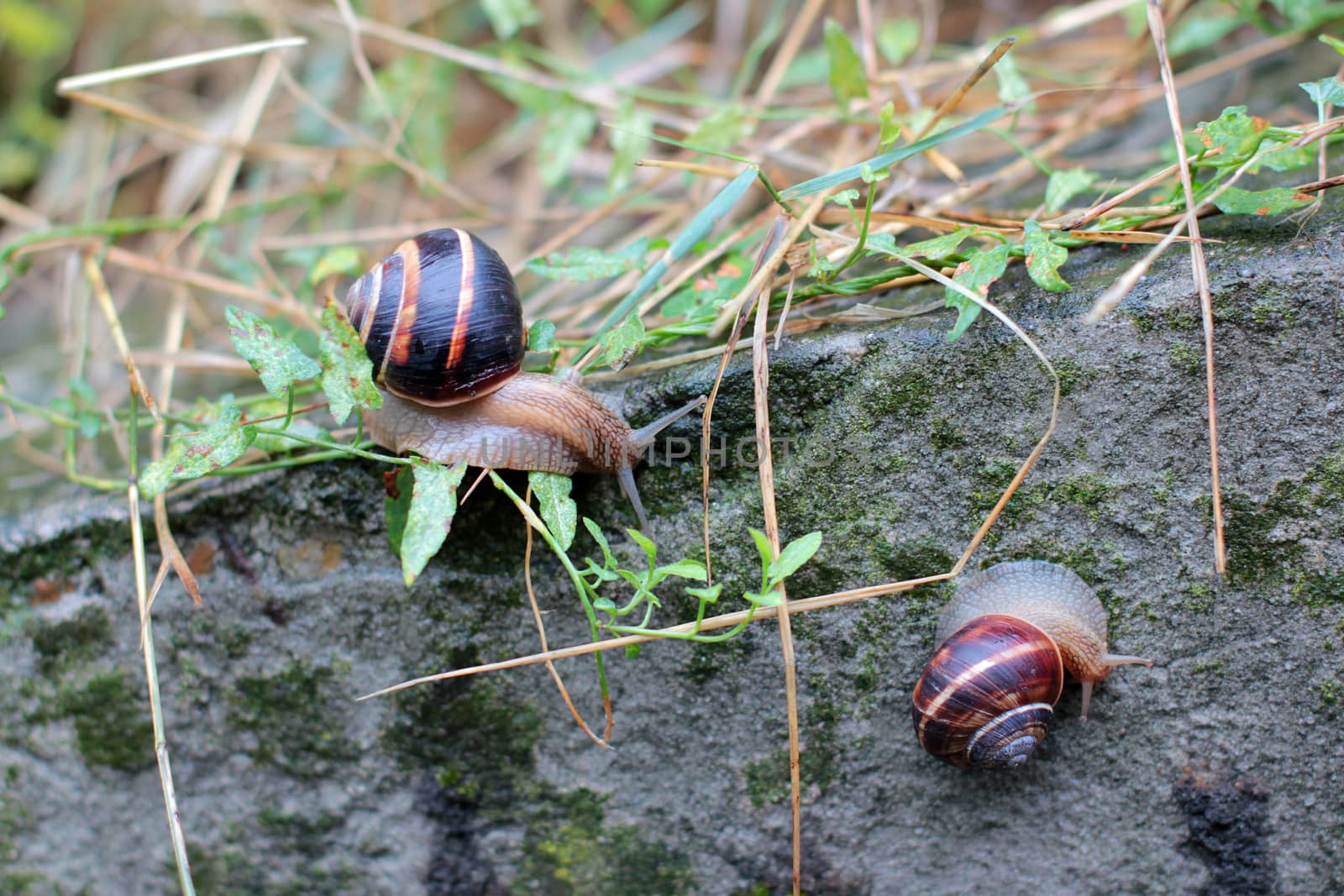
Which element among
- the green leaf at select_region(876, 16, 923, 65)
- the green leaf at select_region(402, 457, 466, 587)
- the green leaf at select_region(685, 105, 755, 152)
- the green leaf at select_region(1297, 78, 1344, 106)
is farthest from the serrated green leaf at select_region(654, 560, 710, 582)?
the green leaf at select_region(876, 16, 923, 65)

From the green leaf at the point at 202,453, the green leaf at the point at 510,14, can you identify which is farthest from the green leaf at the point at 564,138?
the green leaf at the point at 202,453

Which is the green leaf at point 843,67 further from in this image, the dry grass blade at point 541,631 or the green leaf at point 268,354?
A: the green leaf at point 268,354

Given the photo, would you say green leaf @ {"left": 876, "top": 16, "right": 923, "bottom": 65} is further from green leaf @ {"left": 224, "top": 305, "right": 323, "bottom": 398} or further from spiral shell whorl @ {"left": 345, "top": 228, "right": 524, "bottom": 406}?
green leaf @ {"left": 224, "top": 305, "right": 323, "bottom": 398}

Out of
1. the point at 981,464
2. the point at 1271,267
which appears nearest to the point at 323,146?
the point at 981,464

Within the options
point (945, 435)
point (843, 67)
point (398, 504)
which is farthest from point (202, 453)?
point (843, 67)

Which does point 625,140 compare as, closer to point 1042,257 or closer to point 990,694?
point 1042,257

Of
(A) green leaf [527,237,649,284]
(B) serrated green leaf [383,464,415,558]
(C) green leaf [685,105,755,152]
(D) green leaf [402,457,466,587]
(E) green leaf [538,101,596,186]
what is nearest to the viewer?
(D) green leaf [402,457,466,587]
